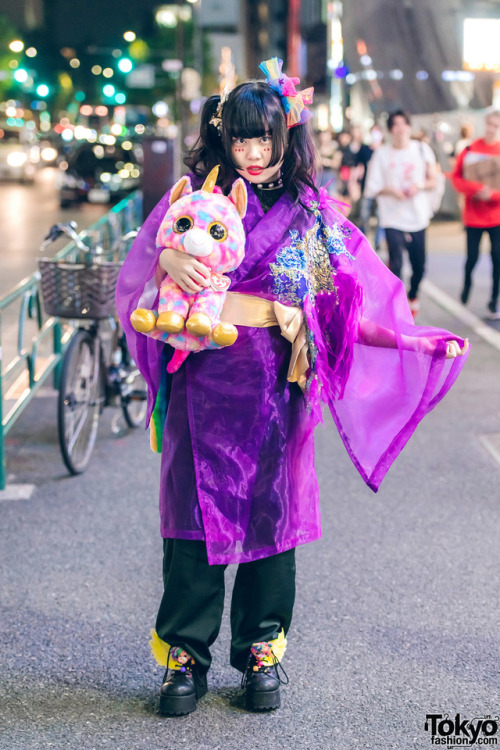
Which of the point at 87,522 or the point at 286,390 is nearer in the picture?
the point at 286,390

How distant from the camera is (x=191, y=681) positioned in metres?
3.17

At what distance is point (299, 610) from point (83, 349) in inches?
90.1

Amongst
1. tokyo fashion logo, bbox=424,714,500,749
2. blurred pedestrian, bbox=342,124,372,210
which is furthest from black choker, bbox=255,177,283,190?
blurred pedestrian, bbox=342,124,372,210

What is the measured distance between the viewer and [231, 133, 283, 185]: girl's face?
2.95 meters

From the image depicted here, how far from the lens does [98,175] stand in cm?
2539

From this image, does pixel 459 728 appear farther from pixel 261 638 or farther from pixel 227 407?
pixel 227 407

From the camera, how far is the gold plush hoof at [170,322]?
115 inches

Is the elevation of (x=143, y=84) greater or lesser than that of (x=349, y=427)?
greater

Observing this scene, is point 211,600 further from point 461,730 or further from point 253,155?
point 253,155

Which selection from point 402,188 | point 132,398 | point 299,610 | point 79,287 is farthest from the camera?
point 402,188

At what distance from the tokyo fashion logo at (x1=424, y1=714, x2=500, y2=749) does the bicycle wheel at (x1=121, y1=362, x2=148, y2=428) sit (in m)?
3.20

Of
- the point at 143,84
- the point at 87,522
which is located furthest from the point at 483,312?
the point at 143,84

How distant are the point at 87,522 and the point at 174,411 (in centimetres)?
198

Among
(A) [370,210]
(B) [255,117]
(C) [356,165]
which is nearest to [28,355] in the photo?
(B) [255,117]
